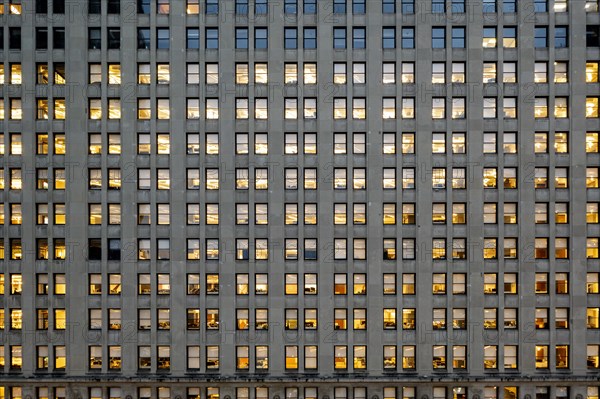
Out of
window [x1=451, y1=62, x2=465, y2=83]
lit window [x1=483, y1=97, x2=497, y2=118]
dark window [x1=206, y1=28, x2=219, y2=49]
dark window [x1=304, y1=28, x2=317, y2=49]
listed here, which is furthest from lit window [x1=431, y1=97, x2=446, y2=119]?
dark window [x1=206, y1=28, x2=219, y2=49]

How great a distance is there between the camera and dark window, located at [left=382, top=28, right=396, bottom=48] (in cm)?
3166

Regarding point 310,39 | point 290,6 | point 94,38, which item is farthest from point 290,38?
point 94,38

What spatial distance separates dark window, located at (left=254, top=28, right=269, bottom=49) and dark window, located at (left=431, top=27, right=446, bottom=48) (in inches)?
451

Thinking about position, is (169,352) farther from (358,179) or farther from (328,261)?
(358,179)

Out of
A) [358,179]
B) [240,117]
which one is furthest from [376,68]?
[240,117]

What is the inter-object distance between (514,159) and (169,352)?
2711cm

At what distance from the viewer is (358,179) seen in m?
31.5

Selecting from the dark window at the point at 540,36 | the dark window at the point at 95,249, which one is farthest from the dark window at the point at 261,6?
the dark window at the point at 95,249

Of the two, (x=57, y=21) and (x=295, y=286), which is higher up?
(x=57, y=21)

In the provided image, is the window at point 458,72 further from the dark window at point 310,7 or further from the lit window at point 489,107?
the dark window at point 310,7

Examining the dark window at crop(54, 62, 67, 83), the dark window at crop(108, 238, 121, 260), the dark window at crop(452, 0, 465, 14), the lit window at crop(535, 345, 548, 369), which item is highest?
the dark window at crop(452, 0, 465, 14)

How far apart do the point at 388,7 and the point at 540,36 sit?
1068cm

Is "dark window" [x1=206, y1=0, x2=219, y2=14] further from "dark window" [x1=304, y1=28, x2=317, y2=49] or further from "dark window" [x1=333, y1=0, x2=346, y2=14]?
"dark window" [x1=333, y1=0, x2=346, y2=14]

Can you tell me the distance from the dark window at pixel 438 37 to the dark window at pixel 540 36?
21.0 ft
